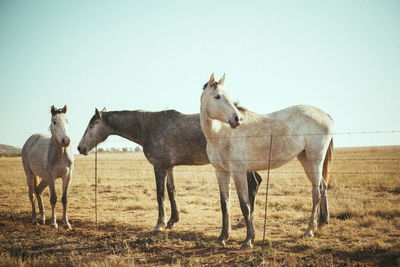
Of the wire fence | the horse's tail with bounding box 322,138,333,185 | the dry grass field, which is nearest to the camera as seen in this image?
the dry grass field

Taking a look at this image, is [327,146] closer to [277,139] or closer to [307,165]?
[307,165]

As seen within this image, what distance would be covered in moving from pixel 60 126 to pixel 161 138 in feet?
9.25

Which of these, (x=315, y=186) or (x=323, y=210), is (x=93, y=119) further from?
(x=323, y=210)

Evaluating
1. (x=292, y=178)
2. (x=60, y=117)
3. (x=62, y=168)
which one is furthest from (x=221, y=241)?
(x=292, y=178)

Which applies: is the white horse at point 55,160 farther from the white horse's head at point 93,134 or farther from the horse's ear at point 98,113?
the horse's ear at point 98,113

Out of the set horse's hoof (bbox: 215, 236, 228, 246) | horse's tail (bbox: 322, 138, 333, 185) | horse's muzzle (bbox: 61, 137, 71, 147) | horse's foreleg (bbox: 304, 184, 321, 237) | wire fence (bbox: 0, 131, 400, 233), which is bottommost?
wire fence (bbox: 0, 131, 400, 233)

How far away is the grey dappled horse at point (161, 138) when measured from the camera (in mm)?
7227

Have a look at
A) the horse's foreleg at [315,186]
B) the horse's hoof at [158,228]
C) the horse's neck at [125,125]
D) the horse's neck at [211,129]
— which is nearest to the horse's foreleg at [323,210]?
the horse's foreleg at [315,186]

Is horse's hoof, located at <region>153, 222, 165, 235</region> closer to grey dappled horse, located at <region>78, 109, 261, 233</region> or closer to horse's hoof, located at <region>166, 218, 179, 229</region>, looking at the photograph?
grey dappled horse, located at <region>78, 109, 261, 233</region>

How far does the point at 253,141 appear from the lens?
5.88 metres

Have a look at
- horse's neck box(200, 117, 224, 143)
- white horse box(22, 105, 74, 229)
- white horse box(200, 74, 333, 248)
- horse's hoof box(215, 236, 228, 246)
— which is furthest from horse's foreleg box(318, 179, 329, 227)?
white horse box(22, 105, 74, 229)

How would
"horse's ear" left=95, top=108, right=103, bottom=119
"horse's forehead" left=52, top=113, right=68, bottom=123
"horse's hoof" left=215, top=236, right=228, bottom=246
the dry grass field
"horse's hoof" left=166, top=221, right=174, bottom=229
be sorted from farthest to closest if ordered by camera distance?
"horse's forehead" left=52, top=113, right=68, bottom=123 < "horse's ear" left=95, top=108, right=103, bottom=119 < "horse's hoof" left=166, top=221, right=174, bottom=229 < "horse's hoof" left=215, top=236, right=228, bottom=246 < the dry grass field

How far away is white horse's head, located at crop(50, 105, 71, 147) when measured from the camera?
7.52 m

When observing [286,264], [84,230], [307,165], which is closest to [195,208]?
[84,230]
